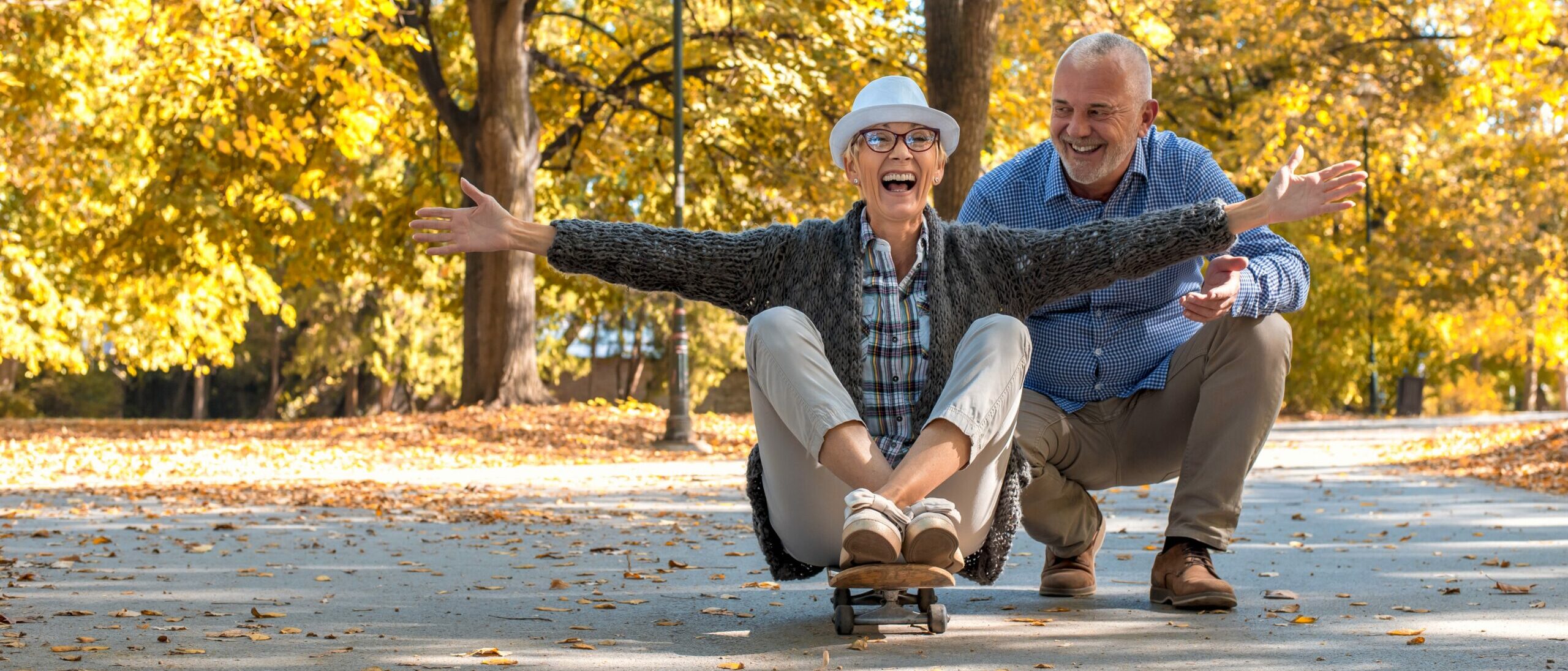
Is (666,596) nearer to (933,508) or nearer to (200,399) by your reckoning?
(933,508)

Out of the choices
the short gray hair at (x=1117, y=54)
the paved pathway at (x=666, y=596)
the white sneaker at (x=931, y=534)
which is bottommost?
the paved pathway at (x=666, y=596)

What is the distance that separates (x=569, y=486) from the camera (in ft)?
42.2

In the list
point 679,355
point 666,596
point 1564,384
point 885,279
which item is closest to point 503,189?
point 679,355

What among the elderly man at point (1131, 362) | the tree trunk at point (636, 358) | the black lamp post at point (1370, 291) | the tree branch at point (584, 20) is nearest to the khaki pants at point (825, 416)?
the elderly man at point (1131, 362)

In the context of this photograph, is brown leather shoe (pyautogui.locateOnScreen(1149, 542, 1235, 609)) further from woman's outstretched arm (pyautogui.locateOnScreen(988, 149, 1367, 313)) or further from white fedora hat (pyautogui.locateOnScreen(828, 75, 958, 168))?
white fedora hat (pyautogui.locateOnScreen(828, 75, 958, 168))

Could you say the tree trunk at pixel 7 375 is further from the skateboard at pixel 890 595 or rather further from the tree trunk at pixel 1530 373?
the skateboard at pixel 890 595

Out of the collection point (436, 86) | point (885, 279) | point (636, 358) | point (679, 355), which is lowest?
point (885, 279)

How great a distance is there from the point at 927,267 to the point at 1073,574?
1.42 meters

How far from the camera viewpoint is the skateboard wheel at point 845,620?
181 inches

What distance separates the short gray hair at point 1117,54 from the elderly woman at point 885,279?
80 centimetres

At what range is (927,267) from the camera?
4637 mm

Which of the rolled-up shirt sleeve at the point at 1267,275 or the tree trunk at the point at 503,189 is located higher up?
the tree trunk at the point at 503,189

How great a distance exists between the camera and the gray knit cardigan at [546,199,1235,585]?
4.55 metres

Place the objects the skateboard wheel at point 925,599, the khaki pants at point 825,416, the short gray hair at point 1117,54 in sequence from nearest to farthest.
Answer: the khaki pants at point 825,416 → the skateboard wheel at point 925,599 → the short gray hair at point 1117,54
